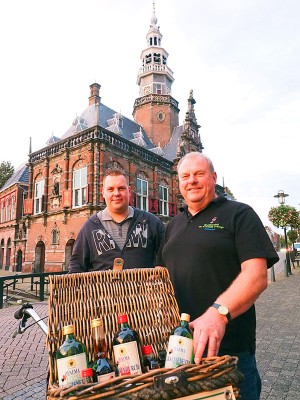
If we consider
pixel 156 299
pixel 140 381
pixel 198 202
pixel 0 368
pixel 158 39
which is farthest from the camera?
pixel 158 39

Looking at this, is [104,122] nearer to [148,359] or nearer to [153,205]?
[153,205]

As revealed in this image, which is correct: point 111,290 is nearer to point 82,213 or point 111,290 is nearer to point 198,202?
point 198,202

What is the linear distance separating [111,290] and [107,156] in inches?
719

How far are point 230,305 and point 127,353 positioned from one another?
56 centimetres

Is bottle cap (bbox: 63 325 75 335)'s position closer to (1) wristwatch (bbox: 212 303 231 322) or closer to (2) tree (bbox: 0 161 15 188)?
(1) wristwatch (bbox: 212 303 231 322)

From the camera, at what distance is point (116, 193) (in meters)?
2.86

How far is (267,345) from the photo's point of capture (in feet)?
16.7

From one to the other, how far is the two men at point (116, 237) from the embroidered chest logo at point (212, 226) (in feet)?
3.36

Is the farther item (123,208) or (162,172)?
(162,172)

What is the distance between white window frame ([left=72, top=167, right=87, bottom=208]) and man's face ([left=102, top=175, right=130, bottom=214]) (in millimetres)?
16707

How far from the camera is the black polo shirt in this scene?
176 centimetres

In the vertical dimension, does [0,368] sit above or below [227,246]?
below

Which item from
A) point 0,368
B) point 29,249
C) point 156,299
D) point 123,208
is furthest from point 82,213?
point 156,299

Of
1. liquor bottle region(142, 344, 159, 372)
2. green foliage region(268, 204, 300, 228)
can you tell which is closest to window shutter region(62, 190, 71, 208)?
green foliage region(268, 204, 300, 228)
